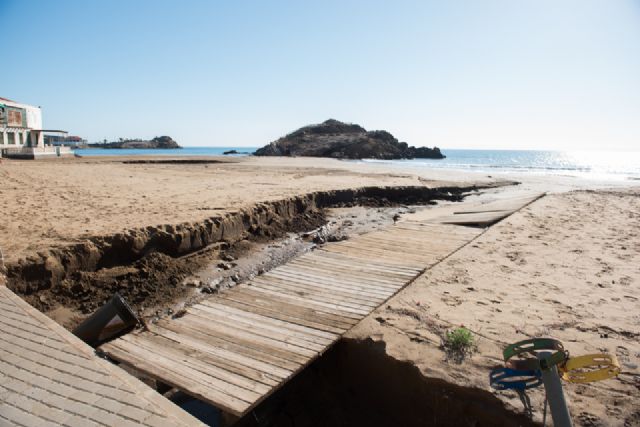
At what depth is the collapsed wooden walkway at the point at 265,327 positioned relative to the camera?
371 cm

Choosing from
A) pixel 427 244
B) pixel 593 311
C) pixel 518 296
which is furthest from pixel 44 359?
pixel 427 244

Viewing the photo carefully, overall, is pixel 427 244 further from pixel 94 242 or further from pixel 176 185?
pixel 176 185

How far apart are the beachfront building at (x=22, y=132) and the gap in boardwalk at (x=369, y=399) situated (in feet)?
110

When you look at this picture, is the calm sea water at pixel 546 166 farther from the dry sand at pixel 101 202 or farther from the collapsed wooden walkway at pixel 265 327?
the collapsed wooden walkway at pixel 265 327

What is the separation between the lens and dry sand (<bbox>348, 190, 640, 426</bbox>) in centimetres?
353

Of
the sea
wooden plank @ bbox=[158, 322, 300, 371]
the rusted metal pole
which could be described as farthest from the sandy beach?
the sea

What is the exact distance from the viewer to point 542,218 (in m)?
11.7

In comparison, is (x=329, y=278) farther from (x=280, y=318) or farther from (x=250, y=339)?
(x=250, y=339)

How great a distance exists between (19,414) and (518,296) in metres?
5.75

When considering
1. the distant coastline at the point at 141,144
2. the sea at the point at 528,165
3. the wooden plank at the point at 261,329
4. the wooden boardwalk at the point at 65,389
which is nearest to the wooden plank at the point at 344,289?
the wooden plank at the point at 261,329

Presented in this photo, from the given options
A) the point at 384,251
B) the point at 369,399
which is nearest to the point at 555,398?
the point at 369,399

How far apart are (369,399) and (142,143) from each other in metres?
143

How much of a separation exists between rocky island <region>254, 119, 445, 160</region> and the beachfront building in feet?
105

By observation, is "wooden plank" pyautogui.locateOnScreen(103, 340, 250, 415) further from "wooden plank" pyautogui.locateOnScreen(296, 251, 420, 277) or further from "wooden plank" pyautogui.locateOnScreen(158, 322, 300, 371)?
"wooden plank" pyautogui.locateOnScreen(296, 251, 420, 277)
